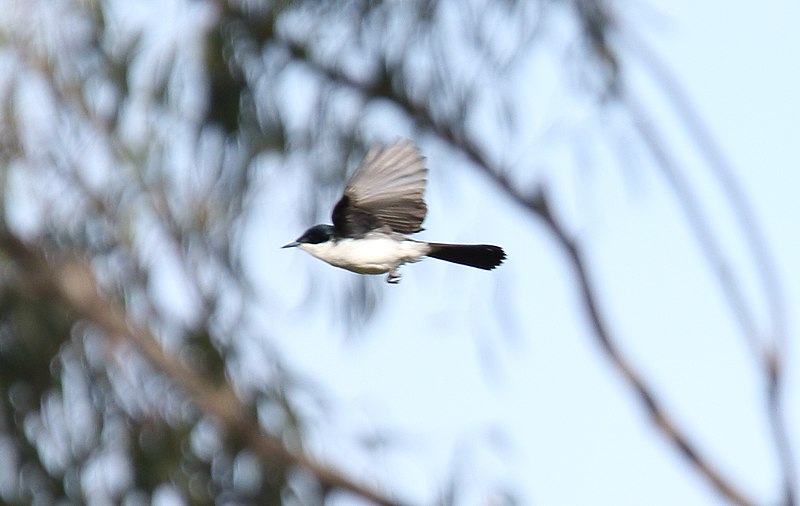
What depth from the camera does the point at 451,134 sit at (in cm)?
438

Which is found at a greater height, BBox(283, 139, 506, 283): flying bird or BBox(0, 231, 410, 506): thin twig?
BBox(283, 139, 506, 283): flying bird

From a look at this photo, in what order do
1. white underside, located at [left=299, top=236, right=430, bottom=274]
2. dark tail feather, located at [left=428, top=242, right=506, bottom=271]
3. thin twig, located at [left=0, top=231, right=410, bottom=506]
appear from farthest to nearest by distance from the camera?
thin twig, located at [left=0, top=231, right=410, bottom=506] < dark tail feather, located at [left=428, top=242, right=506, bottom=271] < white underside, located at [left=299, top=236, right=430, bottom=274]

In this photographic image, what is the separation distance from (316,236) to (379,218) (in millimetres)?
70

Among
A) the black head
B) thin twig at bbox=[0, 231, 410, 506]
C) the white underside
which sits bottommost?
thin twig at bbox=[0, 231, 410, 506]

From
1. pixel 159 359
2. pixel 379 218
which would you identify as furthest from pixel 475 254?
pixel 159 359

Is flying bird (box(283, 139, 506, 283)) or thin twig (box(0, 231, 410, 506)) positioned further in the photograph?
thin twig (box(0, 231, 410, 506))

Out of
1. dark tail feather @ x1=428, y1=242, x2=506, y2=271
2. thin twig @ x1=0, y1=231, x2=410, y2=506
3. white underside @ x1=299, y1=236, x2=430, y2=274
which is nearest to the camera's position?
white underside @ x1=299, y1=236, x2=430, y2=274

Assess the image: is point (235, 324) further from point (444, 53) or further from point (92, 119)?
point (444, 53)

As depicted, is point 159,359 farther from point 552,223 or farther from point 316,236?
point 316,236

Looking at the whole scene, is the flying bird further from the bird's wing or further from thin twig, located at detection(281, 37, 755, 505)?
thin twig, located at detection(281, 37, 755, 505)

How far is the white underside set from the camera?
163cm

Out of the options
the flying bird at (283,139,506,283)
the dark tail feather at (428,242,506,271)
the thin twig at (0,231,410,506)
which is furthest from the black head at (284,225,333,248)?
the thin twig at (0,231,410,506)

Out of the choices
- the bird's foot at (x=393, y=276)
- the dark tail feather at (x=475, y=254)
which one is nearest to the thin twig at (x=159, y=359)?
the dark tail feather at (x=475, y=254)

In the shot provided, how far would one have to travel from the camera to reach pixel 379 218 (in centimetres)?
172
